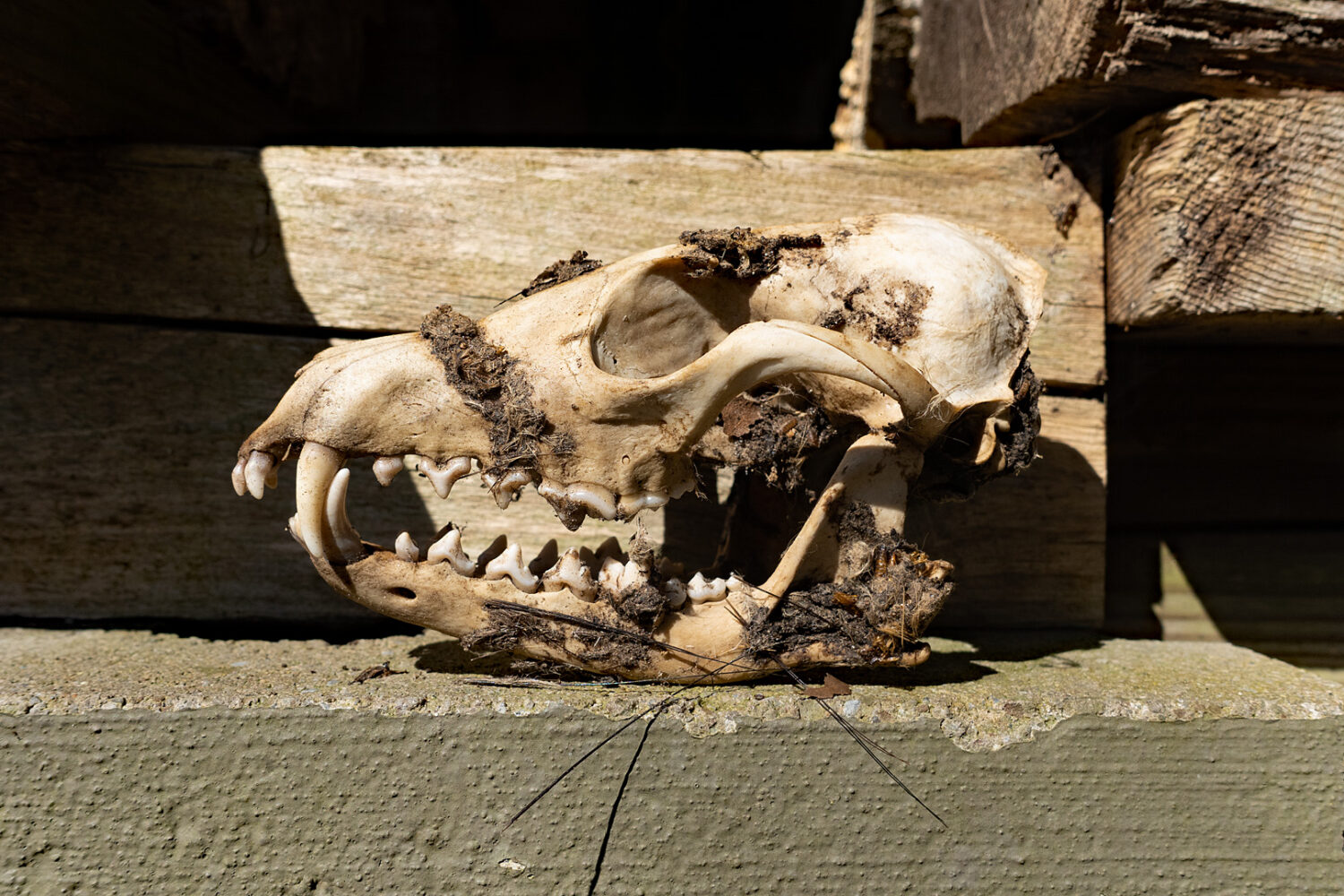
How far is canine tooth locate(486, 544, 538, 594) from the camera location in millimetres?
1176

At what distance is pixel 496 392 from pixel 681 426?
0.85 ft

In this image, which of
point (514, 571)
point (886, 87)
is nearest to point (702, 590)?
point (514, 571)

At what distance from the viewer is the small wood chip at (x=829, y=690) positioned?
1178mm

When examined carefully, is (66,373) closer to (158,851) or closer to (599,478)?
(158,851)

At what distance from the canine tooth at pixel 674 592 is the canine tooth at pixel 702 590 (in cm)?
1

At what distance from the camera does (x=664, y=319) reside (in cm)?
125

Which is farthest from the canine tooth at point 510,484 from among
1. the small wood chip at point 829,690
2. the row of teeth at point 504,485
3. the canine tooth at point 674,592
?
the small wood chip at point 829,690

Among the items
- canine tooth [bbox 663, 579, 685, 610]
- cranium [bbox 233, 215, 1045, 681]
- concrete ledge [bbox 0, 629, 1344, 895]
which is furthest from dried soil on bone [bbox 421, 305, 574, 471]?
concrete ledge [bbox 0, 629, 1344, 895]

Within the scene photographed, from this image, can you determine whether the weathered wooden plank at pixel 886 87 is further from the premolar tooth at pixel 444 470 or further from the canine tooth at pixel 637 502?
the premolar tooth at pixel 444 470

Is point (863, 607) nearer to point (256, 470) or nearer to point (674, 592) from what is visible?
point (674, 592)

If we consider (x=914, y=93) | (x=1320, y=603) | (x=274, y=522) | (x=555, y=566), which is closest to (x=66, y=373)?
(x=274, y=522)

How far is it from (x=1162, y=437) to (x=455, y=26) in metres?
2.52

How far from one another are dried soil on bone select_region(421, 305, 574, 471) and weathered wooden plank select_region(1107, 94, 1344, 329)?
45.4 inches

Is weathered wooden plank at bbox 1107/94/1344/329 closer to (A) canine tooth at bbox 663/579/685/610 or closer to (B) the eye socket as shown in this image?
(B) the eye socket
